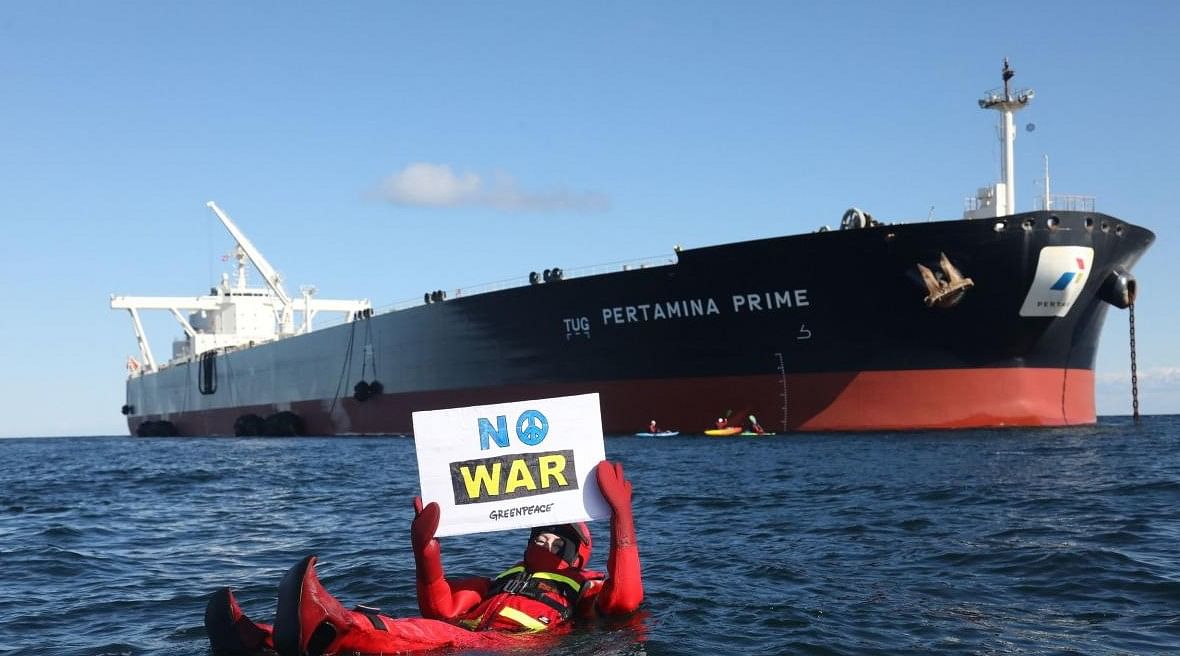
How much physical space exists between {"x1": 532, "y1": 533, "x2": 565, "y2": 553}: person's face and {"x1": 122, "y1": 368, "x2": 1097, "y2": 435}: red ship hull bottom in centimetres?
2404

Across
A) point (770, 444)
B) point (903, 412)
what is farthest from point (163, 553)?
point (903, 412)

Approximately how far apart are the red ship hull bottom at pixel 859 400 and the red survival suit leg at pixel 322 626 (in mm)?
25436

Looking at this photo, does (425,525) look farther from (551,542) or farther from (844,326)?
(844,326)

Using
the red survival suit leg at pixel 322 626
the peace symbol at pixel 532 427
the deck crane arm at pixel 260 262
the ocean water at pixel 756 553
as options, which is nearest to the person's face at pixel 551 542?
the ocean water at pixel 756 553

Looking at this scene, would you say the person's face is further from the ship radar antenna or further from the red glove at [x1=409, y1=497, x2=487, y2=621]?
the ship radar antenna

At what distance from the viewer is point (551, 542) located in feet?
26.7

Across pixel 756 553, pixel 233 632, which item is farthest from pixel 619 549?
pixel 756 553

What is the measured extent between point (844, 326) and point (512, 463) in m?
24.3

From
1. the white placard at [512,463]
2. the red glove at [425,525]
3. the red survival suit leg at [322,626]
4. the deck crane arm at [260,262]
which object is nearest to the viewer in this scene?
the red survival suit leg at [322,626]

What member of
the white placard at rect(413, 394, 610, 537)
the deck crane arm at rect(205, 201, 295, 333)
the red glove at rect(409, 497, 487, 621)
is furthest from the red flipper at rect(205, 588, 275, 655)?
the deck crane arm at rect(205, 201, 295, 333)

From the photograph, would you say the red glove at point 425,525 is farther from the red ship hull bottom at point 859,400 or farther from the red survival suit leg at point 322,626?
the red ship hull bottom at point 859,400

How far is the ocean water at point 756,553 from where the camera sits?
8.16 m

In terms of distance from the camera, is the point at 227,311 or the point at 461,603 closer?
the point at 461,603

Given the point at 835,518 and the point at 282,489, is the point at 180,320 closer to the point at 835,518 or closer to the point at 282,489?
the point at 282,489
